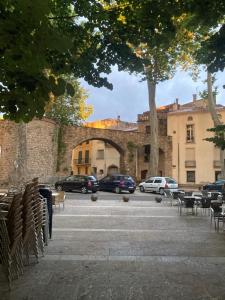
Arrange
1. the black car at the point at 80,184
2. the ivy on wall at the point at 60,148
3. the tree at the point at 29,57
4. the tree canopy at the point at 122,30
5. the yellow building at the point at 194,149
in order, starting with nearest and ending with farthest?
the tree at the point at 29,57 → the tree canopy at the point at 122,30 → the black car at the point at 80,184 → the ivy on wall at the point at 60,148 → the yellow building at the point at 194,149

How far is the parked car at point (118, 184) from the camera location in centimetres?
3039

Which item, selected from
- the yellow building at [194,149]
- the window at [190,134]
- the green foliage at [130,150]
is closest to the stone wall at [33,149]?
the green foliage at [130,150]

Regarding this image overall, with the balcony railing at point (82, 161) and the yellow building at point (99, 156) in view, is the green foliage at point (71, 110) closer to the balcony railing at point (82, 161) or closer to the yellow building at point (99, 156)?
the yellow building at point (99, 156)

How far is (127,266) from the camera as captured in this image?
256 inches

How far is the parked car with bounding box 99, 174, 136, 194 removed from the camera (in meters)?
30.4

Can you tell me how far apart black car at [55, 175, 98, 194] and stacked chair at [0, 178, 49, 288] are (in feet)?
69.8

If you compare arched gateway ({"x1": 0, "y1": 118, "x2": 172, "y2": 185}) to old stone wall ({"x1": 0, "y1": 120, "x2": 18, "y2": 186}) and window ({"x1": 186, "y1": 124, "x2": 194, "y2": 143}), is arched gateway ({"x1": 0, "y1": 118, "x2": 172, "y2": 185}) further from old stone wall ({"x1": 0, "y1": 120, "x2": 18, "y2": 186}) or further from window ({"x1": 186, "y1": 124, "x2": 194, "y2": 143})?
window ({"x1": 186, "y1": 124, "x2": 194, "y2": 143})

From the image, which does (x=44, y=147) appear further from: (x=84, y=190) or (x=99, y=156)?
(x=99, y=156)

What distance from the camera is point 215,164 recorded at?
46.9 metres

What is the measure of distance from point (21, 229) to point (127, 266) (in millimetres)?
1738

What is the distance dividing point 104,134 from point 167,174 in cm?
971

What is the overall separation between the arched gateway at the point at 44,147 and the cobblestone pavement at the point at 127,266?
17066mm

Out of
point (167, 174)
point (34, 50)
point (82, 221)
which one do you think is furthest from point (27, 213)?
point (167, 174)

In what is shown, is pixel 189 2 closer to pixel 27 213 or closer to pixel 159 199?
pixel 27 213
